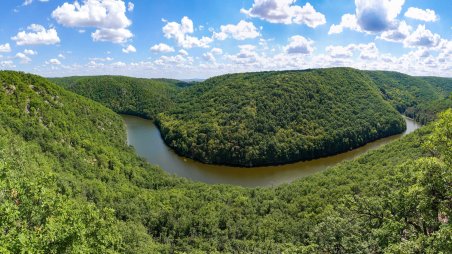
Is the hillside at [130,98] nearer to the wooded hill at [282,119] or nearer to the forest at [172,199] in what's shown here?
the wooded hill at [282,119]

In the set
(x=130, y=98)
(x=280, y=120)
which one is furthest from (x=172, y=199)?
(x=130, y=98)

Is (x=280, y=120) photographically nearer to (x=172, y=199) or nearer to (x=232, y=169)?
(x=232, y=169)

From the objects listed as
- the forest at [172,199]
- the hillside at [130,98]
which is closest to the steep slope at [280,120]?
the forest at [172,199]

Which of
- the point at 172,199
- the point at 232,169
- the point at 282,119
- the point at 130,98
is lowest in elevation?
the point at 232,169

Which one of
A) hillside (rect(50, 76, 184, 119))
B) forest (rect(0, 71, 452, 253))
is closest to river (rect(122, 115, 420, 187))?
forest (rect(0, 71, 452, 253))

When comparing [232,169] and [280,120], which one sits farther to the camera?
[280,120]

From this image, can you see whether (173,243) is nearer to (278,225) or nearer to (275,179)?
(278,225)

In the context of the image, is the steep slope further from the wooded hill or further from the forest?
the forest
